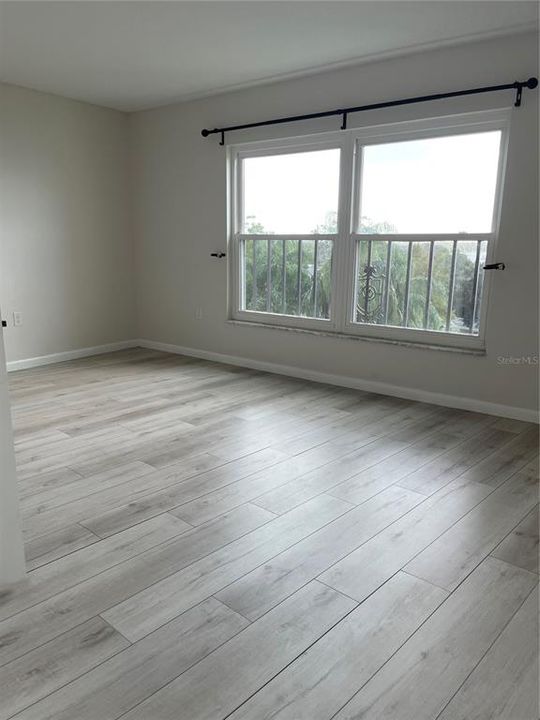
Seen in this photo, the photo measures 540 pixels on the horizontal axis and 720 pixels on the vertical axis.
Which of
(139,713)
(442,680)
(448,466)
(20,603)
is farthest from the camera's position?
(448,466)

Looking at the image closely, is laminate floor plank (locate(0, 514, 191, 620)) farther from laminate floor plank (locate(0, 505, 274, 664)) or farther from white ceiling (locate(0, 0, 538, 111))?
white ceiling (locate(0, 0, 538, 111))

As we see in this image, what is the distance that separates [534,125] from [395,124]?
35.7 inches

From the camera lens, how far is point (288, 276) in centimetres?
445

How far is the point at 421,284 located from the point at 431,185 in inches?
26.7

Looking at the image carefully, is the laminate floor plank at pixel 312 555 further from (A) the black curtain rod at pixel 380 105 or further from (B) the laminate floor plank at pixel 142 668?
(A) the black curtain rod at pixel 380 105

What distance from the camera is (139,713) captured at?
1.25 metres

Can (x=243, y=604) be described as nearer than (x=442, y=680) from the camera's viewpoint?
No

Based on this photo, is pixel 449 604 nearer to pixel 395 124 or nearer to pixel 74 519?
pixel 74 519

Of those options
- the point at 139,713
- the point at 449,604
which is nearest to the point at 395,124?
the point at 449,604

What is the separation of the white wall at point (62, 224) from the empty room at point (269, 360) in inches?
1.0

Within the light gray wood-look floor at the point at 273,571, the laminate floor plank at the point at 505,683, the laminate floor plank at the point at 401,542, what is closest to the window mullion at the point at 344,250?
the light gray wood-look floor at the point at 273,571

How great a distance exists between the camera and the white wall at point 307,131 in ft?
10.6

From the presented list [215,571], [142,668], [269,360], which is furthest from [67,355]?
[142,668]

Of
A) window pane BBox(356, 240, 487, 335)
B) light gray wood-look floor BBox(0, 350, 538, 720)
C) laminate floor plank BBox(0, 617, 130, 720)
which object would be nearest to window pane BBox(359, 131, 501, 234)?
window pane BBox(356, 240, 487, 335)
